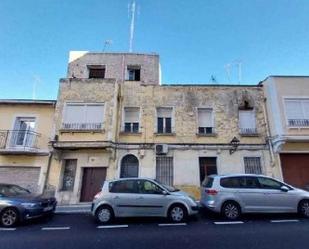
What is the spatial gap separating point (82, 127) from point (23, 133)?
3.89m

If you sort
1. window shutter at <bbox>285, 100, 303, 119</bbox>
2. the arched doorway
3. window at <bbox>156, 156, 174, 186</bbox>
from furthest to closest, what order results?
1. window shutter at <bbox>285, 100, 303, 119</bbox>
2. the arched doorway
3. window at <bbox>156, 156, 174, 186</bbox>

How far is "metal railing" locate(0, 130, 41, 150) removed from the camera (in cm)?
1210

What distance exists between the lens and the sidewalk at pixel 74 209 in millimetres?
9664

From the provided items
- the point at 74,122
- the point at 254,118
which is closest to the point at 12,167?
the point at 74,122

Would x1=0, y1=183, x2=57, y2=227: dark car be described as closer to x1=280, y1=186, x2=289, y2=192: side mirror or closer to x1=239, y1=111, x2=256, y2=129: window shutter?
x1=280, y1=186, x2=289, y2=192: side mirror

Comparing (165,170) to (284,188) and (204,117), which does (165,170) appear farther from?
(284,188)

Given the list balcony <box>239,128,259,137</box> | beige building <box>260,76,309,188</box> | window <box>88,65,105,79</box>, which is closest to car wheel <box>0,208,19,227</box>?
window <box>88,65,105,79</box>

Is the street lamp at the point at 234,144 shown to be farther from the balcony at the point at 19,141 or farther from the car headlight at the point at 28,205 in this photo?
the balcony at the point at 19,141

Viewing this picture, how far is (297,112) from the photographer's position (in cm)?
1233

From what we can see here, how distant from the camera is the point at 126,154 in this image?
481 inches

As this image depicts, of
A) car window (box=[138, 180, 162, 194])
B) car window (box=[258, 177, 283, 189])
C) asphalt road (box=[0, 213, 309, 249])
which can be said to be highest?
car window (box=[258, 177, 283, 189])

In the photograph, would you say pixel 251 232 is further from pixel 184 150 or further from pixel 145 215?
pixel 184 150

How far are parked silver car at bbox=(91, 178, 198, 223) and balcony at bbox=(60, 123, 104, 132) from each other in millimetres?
4864

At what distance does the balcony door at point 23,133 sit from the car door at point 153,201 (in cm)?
830
